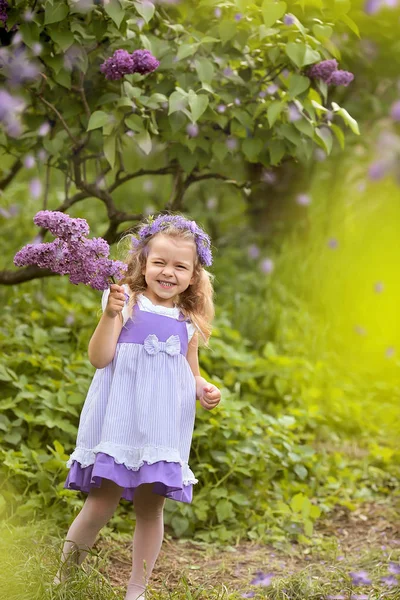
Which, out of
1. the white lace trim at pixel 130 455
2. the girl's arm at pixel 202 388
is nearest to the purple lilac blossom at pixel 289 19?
the girl's arm at pixel 202 388

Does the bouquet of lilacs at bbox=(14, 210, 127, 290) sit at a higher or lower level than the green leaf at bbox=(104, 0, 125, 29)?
lower

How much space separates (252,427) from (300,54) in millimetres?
1449

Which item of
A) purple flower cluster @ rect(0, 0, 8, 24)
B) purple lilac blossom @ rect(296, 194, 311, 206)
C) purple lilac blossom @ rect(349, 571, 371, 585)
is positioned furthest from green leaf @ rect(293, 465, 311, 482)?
purple lilac blossom @ rect(296, 194, 311, 206)

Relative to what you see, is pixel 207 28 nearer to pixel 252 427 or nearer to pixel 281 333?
pixel 252 427

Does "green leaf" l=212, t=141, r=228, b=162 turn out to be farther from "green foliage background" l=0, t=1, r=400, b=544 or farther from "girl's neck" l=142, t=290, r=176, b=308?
"girl's neck" l=142, t=290, r=176, b=308

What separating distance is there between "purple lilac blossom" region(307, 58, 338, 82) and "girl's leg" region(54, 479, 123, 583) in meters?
1.50

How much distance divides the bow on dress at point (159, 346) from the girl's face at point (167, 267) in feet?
0.41

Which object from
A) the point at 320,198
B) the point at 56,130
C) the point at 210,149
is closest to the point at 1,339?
the point at 56,130

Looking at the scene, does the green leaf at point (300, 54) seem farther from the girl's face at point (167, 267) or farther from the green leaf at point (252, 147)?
the girl's face at point (167, 267)

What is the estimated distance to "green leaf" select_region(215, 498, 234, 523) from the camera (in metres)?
2.98

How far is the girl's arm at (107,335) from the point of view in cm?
207

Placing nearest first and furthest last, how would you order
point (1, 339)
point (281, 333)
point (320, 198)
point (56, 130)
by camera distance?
point (56, 130) < point (1, 339) < point (281, 333) < point (320, 198)

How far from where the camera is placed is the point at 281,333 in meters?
4.79

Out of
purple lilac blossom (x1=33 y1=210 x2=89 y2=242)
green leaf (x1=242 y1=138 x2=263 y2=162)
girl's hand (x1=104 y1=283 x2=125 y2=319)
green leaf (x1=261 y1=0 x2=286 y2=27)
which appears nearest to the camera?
purple lilac blossom (x1=33 y1=210 x2=89 y2=242)
